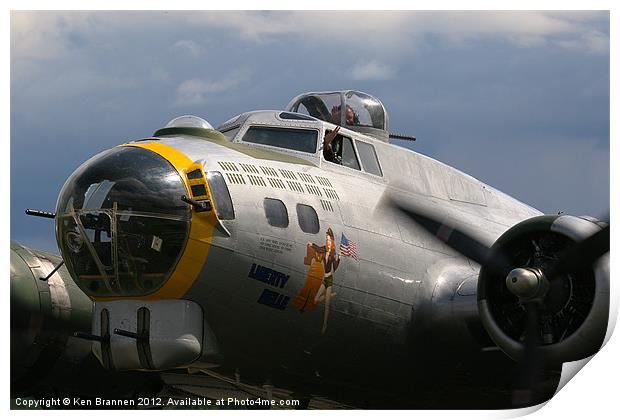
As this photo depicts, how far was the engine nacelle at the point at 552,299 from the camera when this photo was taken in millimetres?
11953

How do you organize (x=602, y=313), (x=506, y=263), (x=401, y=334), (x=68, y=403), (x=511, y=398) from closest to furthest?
(x=602, y=313)
(x=506, y=263)
(x=401, y=334)
(x=511, y=398)
(x=68, y=403)

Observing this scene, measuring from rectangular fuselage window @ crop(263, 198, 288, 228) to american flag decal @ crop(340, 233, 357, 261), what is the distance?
0.80 m

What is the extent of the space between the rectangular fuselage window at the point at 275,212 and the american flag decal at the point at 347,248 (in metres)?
0.80

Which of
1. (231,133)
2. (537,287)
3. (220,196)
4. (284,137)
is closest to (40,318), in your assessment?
(231,133)

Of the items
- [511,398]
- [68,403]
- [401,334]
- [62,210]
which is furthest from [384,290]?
[68,403]

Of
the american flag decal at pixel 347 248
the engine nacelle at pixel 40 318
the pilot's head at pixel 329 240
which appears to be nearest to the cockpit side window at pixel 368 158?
the american flag decal at pixel 347 248

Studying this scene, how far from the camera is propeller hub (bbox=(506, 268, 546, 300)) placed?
39.3 ft

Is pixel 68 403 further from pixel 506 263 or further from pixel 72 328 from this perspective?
pixel 506 263

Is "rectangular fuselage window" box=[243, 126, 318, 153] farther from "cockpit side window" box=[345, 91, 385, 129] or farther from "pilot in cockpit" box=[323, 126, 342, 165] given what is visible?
"cockpit side window" box=[345, 91, 385, 129]

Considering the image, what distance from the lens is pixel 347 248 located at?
42.8 feet

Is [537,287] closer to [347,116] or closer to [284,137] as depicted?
[284,137]

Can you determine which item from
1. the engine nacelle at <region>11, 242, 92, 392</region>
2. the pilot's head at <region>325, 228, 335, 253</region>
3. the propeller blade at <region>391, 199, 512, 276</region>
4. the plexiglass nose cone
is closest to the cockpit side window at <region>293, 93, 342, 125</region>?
the propeller blade at <region>391, 199, 512, 276</region>

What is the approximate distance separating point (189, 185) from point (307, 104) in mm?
4592

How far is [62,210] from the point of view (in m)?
12.6
